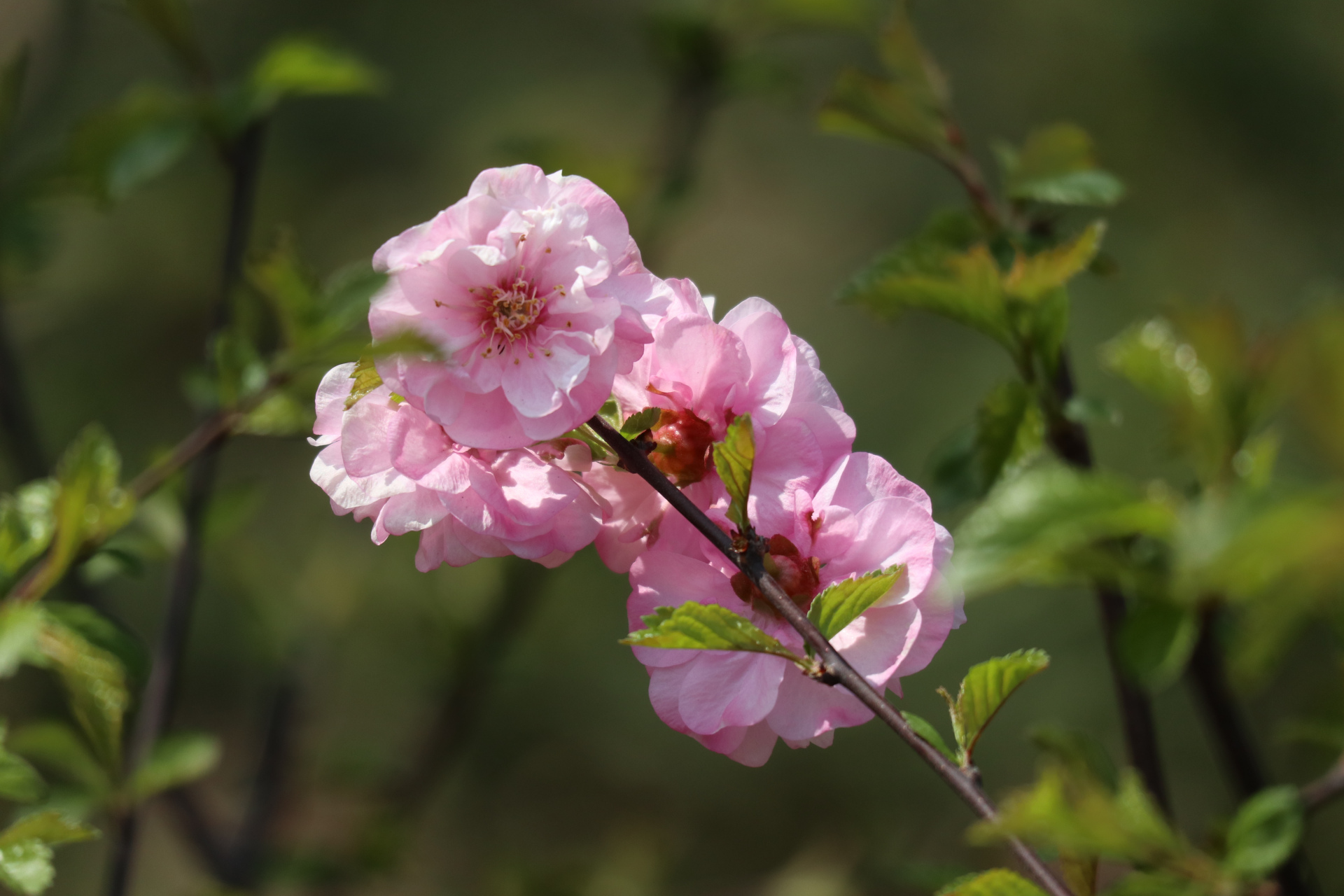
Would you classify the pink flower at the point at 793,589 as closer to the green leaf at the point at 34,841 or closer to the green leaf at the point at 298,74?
the green leaf at the point at 34,841

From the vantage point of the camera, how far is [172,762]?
0.77 m

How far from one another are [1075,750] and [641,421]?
1.00ft

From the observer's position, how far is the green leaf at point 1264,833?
0.40m

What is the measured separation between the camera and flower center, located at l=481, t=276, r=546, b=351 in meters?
0.48

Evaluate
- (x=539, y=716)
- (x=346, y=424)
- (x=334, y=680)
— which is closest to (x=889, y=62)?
(x=346, y=424)

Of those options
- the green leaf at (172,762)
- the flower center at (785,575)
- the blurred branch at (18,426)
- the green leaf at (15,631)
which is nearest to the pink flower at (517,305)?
the flower center at (785,575)

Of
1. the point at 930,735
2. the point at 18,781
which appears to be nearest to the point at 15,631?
the point at 18,781

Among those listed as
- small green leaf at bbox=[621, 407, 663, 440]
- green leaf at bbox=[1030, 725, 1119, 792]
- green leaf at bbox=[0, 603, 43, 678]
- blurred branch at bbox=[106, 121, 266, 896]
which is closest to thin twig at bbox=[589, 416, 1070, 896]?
small green leaf at bbox=[621, 407, 663, 440]

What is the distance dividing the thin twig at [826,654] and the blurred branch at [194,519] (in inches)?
19.0

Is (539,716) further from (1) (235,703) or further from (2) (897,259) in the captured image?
(2) (897,259)

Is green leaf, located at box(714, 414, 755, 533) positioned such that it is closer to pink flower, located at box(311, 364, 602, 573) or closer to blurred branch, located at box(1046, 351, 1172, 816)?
pink flower, located at box(311, 364, 602, 573)

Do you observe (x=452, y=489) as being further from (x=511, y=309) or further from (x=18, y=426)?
(x=18, y=426)

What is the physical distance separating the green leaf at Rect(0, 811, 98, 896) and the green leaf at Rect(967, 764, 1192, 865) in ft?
1.31

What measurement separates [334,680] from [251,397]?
1168 mm
